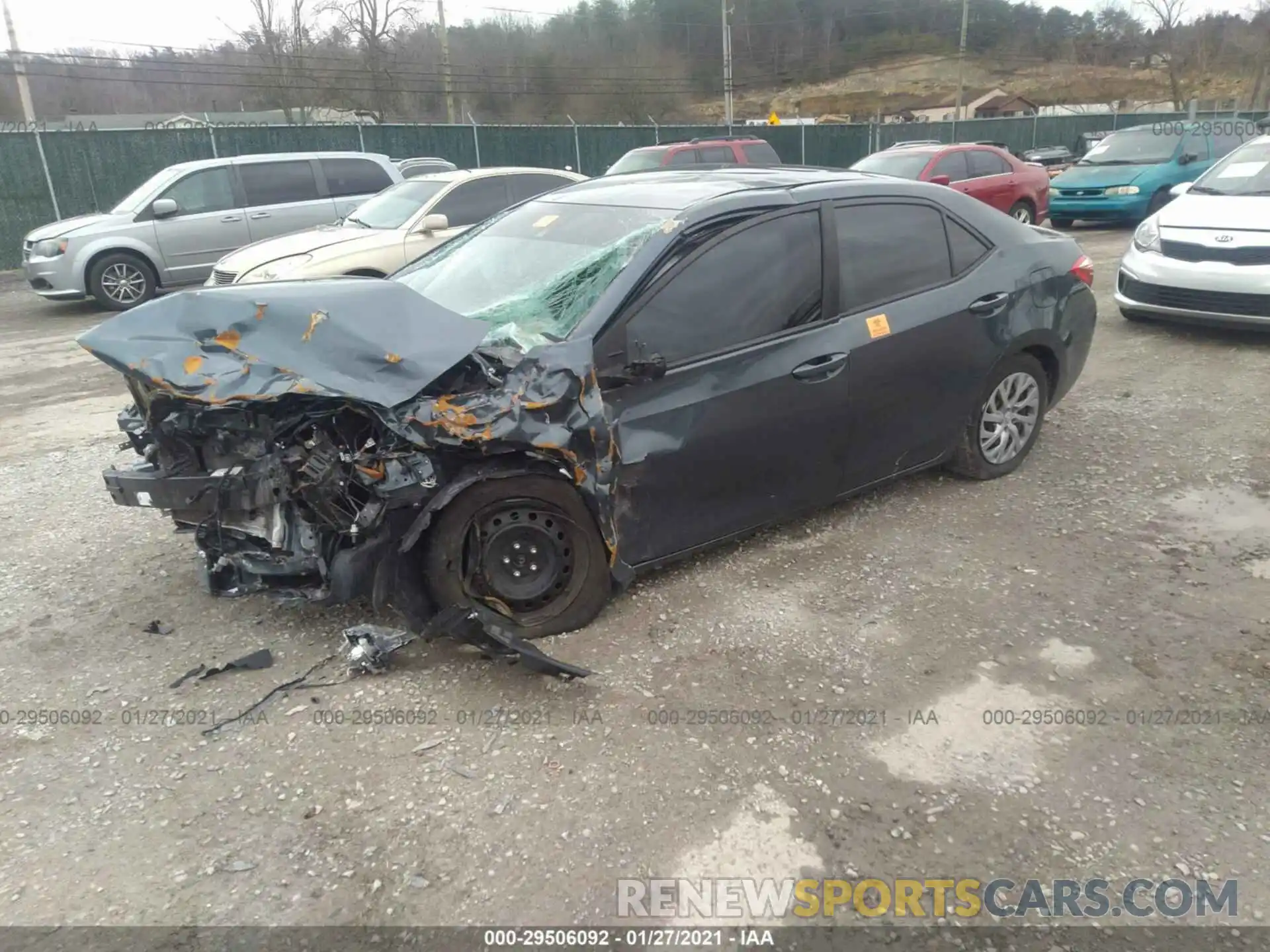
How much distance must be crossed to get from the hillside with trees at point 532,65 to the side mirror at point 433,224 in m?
23.0

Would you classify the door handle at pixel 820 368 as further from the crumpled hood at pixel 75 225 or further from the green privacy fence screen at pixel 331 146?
the green privacy fence screen at pixel 331 146

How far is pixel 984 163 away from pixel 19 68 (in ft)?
83.8

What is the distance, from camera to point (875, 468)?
4.24 meters

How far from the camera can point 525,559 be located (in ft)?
11.0

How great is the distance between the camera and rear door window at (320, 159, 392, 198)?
38.2 ft

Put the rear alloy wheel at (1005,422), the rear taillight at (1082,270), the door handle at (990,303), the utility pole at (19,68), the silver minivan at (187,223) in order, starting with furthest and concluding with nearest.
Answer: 1. the utility pole at (19,68)
2. the silver minivan at (187,223)
3. the rear taillight at (1082,270)
4. the rear alloy wheel at (1005,422)
5. the door handle at (990,303)

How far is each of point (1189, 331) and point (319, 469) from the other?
26.6 ft

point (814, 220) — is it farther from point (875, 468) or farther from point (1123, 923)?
point (1123, 923)

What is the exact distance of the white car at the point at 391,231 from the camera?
26.4 ft

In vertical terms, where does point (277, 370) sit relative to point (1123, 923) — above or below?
above

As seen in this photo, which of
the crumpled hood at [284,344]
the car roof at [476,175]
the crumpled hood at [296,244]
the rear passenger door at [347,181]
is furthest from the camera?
the rear passenger door at [347,181]

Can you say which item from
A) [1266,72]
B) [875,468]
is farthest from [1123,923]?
[1266,72]

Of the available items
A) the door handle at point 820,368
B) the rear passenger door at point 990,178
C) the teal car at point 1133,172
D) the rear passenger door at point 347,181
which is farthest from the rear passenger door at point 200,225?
the teal car at point 1133,172

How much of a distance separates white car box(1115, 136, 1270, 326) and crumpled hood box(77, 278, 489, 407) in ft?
21.8
